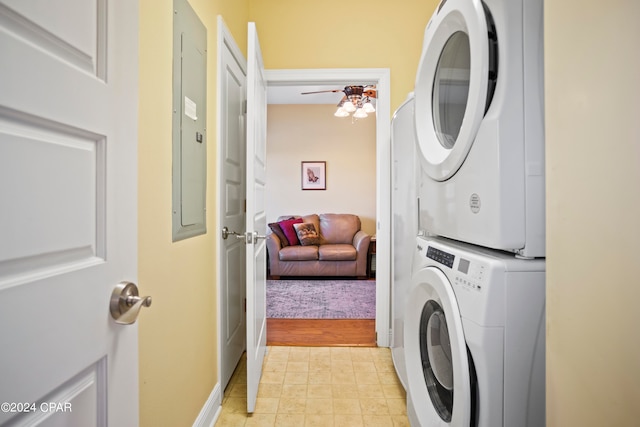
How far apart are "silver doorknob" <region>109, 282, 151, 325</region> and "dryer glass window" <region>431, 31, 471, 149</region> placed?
1.07 metres

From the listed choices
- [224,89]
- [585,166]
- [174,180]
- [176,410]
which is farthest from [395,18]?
[176,410]

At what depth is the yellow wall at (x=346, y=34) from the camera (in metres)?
2.50

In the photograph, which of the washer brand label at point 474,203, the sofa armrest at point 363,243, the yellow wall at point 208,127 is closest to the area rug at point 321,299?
the sofa armrest at point 363,243

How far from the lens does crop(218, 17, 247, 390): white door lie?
1.81m

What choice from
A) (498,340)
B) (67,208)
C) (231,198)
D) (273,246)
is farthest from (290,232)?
(67,208)

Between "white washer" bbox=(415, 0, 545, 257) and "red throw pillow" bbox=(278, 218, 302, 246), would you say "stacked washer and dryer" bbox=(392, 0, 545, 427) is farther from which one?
"red throw pillow" bbox=(278, 218, 302, 246)

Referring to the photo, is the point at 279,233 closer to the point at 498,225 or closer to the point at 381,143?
the point at 381,143

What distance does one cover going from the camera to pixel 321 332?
275 cm

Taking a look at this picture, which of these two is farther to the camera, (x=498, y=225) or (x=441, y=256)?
(x=441, y=256)

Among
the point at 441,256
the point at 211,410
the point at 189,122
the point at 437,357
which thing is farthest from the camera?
the point at 211,410

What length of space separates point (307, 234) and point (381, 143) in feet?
8.34

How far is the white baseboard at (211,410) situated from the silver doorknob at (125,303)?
1.13 meters

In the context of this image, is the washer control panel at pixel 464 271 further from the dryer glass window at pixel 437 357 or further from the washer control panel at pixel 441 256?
the dryer glass window at pixel 437 357

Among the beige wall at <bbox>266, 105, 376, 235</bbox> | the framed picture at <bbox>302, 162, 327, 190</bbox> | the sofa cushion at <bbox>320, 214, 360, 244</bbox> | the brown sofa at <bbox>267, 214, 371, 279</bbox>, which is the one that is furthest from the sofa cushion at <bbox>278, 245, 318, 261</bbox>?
the framed picture at <bbox>302, 162, 327, 190</bbox>
